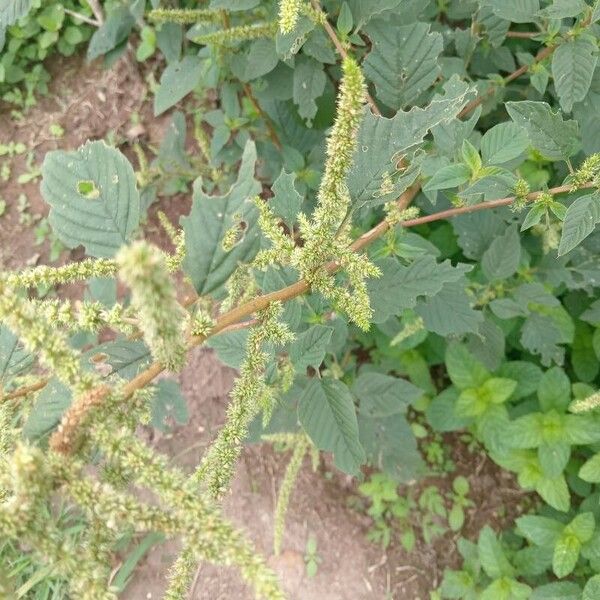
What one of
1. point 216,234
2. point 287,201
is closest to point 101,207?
point 216,234

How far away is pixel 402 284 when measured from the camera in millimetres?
1604

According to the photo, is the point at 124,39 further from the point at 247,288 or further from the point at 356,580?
the point at 356,580

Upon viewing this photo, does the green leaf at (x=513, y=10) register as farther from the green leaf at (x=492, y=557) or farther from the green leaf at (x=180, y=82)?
the green leaf at (x=492, y=557)

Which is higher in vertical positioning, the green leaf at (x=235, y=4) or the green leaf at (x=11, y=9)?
the green leaf at (x=11, y=9)

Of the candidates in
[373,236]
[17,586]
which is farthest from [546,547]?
[17,586]

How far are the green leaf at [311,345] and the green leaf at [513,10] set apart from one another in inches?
37.2

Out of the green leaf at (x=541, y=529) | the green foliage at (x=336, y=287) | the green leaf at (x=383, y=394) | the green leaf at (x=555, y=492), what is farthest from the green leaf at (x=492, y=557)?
the green leaf at (x=383, y=394)

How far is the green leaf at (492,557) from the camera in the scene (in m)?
2.41

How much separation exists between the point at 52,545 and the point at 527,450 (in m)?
2.10

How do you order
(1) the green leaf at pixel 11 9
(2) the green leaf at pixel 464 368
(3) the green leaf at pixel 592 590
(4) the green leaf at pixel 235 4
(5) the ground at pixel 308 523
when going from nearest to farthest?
(4) the green leaf at pixel 235 4 < (1) the green leaf at pixel 11 9 < (3) the green leaf at pixel 592 590 < (2) the green leaf at pixel 464 368 < (5) the ground at pixel 308 523

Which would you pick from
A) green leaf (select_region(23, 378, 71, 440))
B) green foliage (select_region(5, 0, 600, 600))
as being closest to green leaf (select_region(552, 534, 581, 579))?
green foliage (select_region(5, 0, 600, 600))

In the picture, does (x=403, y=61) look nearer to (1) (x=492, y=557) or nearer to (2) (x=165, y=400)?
(2) (x=165, y=400)

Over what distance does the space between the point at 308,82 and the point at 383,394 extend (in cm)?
106

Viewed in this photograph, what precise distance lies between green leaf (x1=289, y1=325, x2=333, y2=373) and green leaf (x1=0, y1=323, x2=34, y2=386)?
614mm
